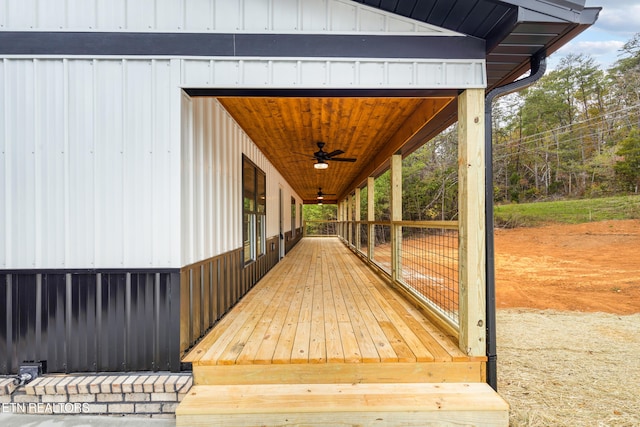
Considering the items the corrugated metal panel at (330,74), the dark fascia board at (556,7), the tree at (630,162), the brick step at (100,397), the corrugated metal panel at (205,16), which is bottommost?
the brick step at (100,397)

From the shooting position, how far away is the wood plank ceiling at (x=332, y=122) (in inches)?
133

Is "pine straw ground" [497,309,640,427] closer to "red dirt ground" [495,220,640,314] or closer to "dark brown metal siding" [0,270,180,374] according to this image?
"red dirt ground" [495,220,640,314]

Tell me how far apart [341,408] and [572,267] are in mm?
14581

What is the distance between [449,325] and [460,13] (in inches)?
104

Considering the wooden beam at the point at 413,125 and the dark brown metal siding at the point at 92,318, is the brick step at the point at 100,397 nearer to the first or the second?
the dark brown metal siding at the point at 92,318

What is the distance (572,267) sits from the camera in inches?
475

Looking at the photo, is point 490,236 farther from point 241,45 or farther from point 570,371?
point 241,45

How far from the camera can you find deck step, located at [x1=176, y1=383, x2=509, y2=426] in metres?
1.92

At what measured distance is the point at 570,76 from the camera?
75.5 ft

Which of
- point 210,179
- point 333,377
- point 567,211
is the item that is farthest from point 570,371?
point 567,211

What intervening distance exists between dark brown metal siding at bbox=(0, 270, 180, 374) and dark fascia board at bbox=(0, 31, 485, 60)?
178 cm

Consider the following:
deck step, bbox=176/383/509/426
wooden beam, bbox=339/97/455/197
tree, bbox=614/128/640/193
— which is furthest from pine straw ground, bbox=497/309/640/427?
tree, bbox=614/128/640/193

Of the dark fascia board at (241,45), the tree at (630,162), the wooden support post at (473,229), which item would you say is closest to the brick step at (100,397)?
the wooden support post at (473,229)

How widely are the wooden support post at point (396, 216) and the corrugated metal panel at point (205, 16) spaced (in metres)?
2.71
